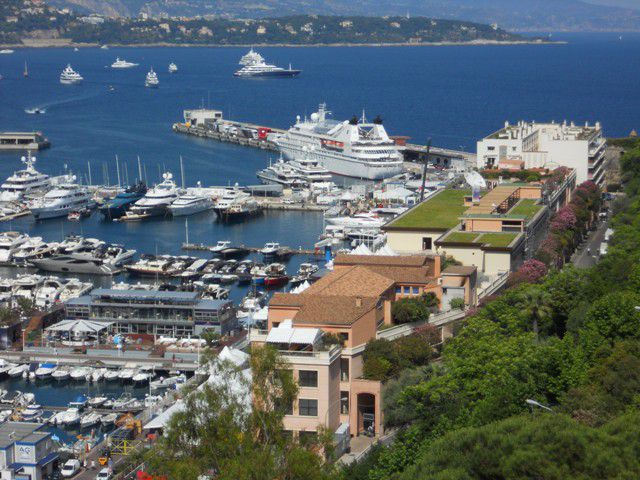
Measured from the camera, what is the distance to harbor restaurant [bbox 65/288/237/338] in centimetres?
3503

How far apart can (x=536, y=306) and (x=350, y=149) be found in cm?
4409

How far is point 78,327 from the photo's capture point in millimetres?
34938

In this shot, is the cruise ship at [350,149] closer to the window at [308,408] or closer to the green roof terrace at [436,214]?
the green roof terrace at [436,214]

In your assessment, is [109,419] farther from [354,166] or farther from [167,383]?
[354,166]

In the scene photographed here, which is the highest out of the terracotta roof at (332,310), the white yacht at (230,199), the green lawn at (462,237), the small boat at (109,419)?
the terracotta roof at (332,310)

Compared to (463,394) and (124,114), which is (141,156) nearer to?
(124,114)

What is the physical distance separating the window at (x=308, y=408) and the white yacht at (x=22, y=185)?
41.0m

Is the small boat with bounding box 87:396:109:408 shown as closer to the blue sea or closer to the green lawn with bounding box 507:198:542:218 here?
the blue sea

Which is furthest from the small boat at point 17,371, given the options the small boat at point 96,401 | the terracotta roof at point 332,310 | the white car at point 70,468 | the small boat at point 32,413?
the terracotta roof at point 332,310

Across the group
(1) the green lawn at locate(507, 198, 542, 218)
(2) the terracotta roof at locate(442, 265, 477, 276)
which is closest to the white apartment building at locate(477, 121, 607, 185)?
(1) the green lawn at locate(507, 198, 542, 218)

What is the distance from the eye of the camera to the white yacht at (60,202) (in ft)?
190

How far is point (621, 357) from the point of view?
2142cm

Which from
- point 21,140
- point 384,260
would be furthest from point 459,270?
point 21,140

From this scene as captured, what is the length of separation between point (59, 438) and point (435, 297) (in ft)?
29.3
